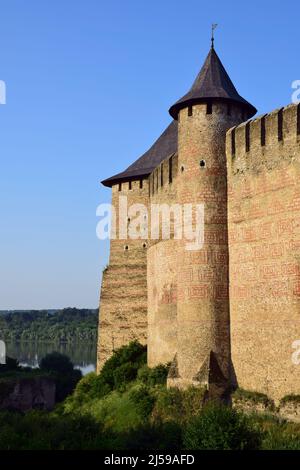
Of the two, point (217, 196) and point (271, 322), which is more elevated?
point (217, 196)

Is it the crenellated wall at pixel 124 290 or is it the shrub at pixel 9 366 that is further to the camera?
the shrub at pixel 9 366

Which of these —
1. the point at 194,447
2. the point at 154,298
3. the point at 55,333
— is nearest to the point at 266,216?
the point at 194,447

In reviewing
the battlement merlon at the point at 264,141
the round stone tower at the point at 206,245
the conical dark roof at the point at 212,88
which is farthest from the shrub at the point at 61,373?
the battlement merlon at the point at 264,141

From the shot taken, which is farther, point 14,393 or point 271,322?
point 14,393

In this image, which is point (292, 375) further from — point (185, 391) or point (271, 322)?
point (185, 391)

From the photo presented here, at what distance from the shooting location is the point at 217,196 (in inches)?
643

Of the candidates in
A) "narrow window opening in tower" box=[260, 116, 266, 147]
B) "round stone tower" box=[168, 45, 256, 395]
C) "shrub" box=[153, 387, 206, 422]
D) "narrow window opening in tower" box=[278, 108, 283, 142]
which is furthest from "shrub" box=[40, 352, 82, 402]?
"narrow window opening in tower" box=[278, 108, 283, 142]

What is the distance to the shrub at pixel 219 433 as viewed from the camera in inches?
452

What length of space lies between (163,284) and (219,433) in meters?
8.96

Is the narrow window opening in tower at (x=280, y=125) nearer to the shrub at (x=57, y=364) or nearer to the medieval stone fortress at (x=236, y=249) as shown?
the medieval stone fortress at (x=236, y=249)

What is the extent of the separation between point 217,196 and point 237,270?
2229mm

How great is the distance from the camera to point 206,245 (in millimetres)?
16234

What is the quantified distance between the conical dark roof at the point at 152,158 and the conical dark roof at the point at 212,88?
6.92 m

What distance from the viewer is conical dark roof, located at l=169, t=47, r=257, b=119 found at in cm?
1667
